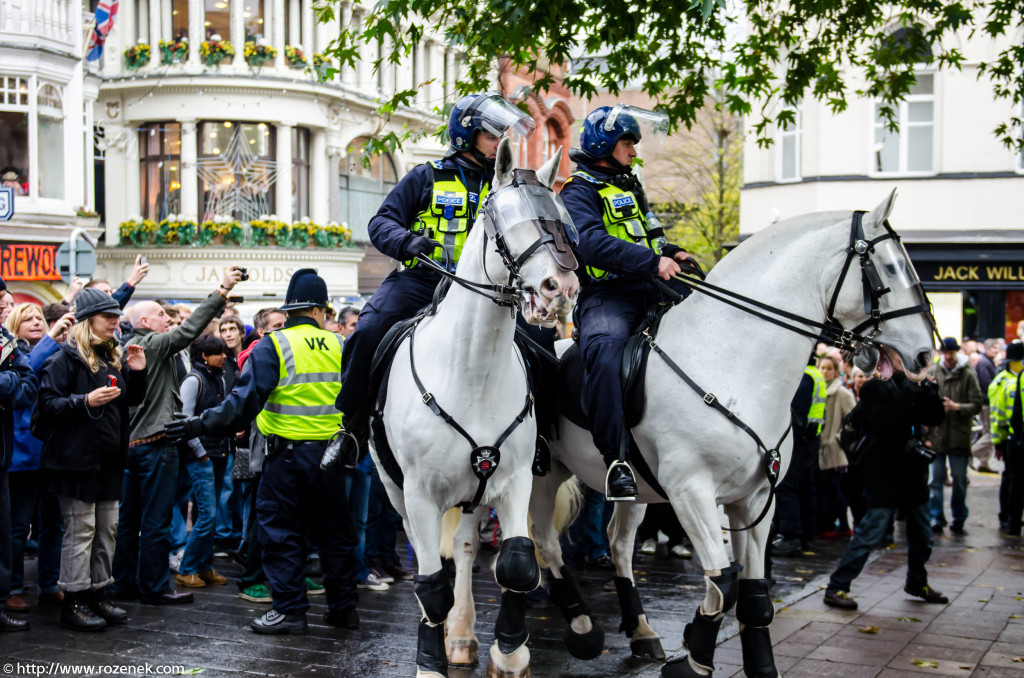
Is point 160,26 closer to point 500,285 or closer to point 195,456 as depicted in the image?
point 195,456

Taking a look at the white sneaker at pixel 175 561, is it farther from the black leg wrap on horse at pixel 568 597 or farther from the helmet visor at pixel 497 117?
the helmet visor at pixel 497 117

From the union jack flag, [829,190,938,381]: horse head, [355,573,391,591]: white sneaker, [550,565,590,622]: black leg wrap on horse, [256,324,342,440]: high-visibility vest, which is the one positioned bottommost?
[355,573,391,591]: white sneaker

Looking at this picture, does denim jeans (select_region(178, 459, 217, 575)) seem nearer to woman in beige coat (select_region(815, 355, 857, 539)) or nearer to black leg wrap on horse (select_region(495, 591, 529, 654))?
black leg wrap on horse (select_region(495, 591, 529, 654))

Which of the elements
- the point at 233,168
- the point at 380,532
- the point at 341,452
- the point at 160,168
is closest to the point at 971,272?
the point at 233,168

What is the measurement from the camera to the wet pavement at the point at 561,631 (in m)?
6.43

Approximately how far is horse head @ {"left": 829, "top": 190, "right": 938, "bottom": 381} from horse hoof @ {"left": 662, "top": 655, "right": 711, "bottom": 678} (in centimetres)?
197

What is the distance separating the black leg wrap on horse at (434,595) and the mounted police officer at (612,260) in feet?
3.41

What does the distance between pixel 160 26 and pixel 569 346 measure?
76.7ft

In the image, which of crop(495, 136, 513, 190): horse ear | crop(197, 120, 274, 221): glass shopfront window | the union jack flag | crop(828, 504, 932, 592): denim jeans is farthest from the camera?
crop(197, 120, 274, 221): glass shopfront window

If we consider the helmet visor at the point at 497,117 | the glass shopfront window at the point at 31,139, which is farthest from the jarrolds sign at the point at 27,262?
the helmet visor at the point at 497,117

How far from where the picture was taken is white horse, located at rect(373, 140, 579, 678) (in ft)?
16.9

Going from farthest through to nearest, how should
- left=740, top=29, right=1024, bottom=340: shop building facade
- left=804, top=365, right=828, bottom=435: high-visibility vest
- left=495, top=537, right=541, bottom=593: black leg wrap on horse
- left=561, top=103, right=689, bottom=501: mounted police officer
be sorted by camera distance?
left=740, top=29, right=1024, bottom=340: shop building facade, left=804, top=365, right=828, bottom=435: high-visibility vest, left=561, top=103, right=689, bottom=501: mounted police officer, left=495, top=537, right=541, bottom=593: black leg wrap on horse

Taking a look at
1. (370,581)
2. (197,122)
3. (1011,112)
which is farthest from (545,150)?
(370,581)

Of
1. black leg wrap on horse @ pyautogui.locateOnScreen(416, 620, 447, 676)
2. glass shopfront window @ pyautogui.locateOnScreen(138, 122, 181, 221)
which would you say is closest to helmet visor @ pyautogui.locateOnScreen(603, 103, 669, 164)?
black leg wrap on horse @ pyautogui.locateOnScreen(416, 620, 447, 676)
